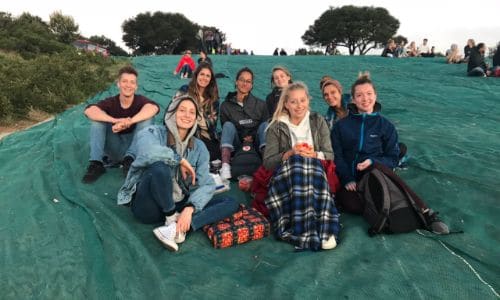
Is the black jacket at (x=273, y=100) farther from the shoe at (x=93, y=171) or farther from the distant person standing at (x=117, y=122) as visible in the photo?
the shoe at (x=93, y=171)

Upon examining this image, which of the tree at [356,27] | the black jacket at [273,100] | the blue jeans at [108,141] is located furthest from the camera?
the tree at [356,27]

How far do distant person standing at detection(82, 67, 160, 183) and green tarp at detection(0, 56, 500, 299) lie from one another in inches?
7.6

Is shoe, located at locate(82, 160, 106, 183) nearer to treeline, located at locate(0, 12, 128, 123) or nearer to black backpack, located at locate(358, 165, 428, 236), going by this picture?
black backpack, located at locate(358, 165, 428, 236)

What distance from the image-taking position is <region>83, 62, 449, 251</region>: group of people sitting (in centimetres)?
268

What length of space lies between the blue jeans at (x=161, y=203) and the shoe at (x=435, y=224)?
147 centimetres

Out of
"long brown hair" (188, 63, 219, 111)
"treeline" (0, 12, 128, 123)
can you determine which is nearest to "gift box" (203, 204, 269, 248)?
"long brown hair" (188, 63, 219, 111)

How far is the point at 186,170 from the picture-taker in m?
2.92

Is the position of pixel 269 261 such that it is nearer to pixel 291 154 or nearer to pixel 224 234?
pixel 224 234

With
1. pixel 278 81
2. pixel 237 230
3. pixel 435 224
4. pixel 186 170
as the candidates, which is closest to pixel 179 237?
pixel 237 230

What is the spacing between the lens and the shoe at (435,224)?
2682 mm

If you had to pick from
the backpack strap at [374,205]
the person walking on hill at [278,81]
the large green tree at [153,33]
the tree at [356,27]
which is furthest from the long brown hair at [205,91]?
the large green tree at [153,33]

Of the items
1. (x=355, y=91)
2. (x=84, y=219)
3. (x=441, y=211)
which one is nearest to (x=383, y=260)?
(x=441, y=211)

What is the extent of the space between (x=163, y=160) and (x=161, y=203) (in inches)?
12.4

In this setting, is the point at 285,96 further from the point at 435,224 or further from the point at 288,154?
the point at 435,224
